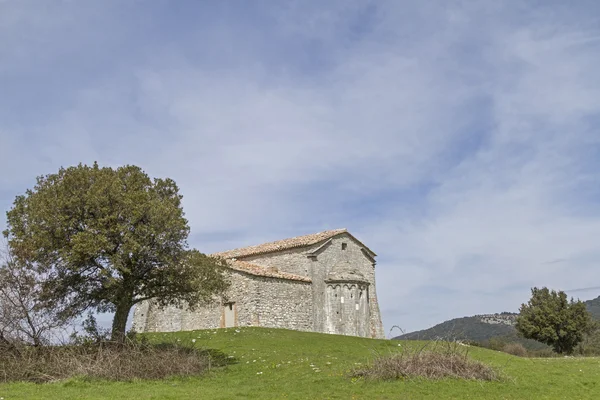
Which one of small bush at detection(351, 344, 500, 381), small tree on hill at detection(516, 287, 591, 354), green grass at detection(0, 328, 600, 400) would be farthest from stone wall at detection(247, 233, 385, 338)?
small bush at detection(351, 344, 500, 381)

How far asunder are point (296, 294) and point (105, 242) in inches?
794

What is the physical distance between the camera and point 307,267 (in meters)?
39.8

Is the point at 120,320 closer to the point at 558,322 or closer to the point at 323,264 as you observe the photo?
the point at 323,264

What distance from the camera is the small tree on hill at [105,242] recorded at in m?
19.4

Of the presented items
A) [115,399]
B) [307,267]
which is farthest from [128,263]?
[307,267]

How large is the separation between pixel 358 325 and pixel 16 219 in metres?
24.7

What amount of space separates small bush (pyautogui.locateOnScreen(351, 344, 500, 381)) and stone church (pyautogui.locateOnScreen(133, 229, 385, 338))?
1824cm

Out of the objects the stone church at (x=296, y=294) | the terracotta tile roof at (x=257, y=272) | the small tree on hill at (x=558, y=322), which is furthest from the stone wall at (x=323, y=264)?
the small tree on hill at (x=558, y=322)

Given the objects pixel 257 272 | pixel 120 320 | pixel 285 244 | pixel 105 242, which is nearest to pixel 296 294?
pixel 257 272

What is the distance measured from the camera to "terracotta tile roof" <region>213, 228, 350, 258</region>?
40688 millimetres

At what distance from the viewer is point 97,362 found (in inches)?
714

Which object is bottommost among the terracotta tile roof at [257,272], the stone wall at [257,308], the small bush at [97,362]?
the small bush at [97,362]

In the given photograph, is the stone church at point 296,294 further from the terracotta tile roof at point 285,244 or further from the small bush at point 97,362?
the small bush at point 97,362

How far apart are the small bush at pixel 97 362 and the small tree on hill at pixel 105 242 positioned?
1.40 meters
